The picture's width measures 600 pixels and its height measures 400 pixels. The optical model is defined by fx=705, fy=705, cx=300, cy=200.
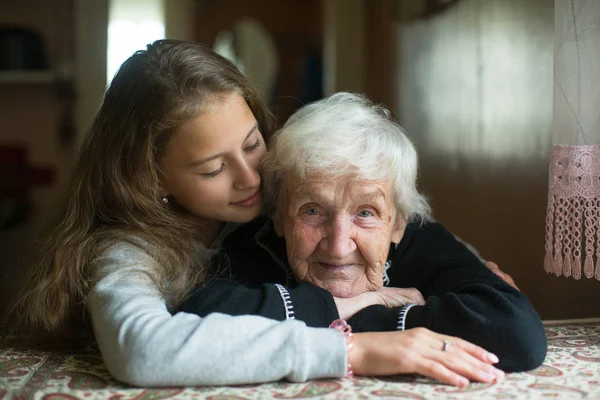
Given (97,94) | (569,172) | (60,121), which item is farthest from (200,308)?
(60,121)

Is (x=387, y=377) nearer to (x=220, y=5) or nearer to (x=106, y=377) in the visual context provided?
(x=106, y=377)

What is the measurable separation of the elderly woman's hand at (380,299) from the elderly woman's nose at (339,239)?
0.36 ft

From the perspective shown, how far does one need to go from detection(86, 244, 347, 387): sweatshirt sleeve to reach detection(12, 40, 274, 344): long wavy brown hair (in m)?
0.26

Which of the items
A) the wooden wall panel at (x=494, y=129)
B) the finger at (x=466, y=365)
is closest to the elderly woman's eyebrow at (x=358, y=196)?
the finger at (x=466, y=365)

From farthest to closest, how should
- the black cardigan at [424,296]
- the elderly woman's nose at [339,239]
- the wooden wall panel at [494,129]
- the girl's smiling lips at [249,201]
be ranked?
the wooden wall panel at [494,129] → the girl's smiling lips at [249,201] → the elderly woman's nose at [339,239] → the black cardigan at [424,296]

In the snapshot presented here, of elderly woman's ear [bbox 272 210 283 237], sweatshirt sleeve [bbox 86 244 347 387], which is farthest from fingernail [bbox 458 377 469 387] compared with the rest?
elderly woman's ear [bbox 272 210 283 237]

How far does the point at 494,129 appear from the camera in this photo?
9.71 feet

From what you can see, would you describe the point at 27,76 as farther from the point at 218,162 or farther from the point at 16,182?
the point at 218,162

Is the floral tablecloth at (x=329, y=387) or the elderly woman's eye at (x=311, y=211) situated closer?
the floral tablecloth at (x=329, y=387)

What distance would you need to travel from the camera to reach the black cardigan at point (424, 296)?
1.41 metres

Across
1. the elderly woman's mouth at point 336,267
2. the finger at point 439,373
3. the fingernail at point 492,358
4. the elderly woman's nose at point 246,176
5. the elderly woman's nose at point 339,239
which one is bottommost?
the finger at point 439,373

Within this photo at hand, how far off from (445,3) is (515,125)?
653 millimetres

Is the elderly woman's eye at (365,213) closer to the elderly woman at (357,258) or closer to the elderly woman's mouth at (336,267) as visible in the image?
the elderly woman at (357,258)

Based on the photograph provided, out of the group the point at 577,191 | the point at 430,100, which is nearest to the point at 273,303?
the point at 577,191
